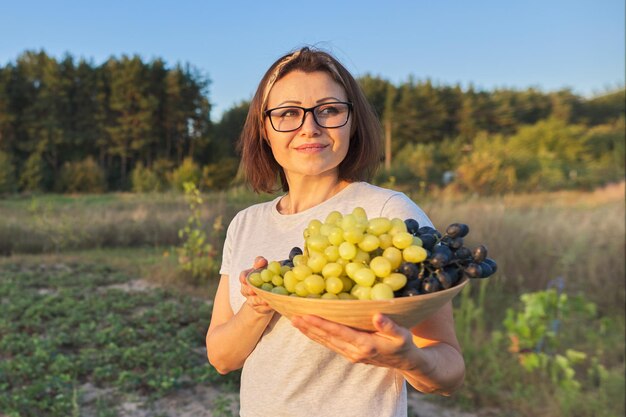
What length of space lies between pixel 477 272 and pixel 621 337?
4.06m

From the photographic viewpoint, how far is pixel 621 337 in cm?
407

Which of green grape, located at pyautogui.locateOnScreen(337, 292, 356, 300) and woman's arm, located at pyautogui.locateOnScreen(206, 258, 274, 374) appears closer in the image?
green grape, located at pyautogui.locateOnScreen(337, 292, 356, 300)

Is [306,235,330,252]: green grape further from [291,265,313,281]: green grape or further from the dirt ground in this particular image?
the dirt ground

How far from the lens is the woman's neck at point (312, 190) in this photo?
1388 millimetres

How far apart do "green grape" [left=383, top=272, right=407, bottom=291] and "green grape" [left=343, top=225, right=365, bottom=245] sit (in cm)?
10

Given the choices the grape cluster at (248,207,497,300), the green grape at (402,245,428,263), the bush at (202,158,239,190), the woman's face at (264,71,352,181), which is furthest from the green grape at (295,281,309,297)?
the bush at (202,158,239,190)

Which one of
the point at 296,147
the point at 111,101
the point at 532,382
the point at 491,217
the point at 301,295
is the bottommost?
the point at 532,382

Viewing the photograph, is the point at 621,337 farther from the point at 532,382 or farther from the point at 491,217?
the point at 491,217

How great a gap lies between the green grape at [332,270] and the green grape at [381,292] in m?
0.09

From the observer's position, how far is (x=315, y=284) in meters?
0.88

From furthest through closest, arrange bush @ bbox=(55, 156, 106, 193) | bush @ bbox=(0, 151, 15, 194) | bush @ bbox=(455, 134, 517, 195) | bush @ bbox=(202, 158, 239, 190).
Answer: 1. bush @ bbox=(202, 158, 239, 190)
2. bush @ bbox=(55, 156, 106, 193)
3. bush @ bbox=(0, 151, 15, 194)
4. bush @ bbox=(455, 134, 517, 195)

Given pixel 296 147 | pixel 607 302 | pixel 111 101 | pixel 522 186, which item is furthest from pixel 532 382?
pixel 111 101

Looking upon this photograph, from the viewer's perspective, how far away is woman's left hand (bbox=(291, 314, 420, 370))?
86cm

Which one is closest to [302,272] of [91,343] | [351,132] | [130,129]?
[351,132]
